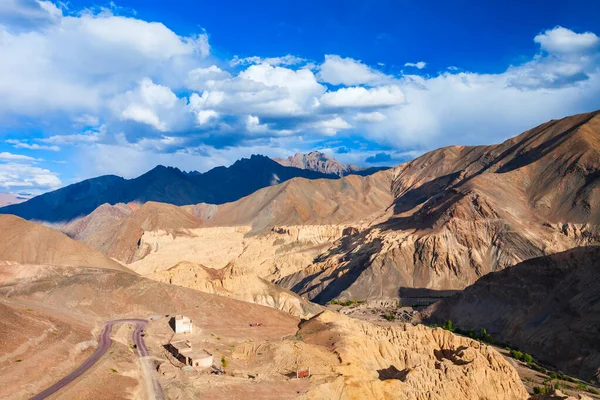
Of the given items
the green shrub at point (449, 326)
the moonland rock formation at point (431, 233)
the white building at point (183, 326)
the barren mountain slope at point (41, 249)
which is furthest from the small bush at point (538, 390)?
the barren mountain slope at point (41, 249)

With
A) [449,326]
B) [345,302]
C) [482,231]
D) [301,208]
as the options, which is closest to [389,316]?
[449,326]

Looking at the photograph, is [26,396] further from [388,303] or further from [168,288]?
[388,303]

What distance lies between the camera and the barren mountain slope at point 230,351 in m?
33.2

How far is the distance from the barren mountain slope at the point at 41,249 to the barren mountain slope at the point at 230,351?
76.8 feet

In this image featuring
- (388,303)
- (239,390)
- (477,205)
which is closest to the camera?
(239,390)

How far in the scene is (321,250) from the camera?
476ft

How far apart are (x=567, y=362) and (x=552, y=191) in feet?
229

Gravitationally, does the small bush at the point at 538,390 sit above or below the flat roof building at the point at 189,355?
below

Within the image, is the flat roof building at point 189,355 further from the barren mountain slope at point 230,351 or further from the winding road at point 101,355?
the winding road at point 101,355

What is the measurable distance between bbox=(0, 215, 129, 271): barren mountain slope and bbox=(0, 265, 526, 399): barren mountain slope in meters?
23.4

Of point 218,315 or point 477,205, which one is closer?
point 218,315

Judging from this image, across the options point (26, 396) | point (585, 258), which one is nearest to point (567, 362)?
point (585, 258)

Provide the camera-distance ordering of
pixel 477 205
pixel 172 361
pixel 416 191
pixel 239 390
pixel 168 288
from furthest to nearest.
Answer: pixel 416 191
pixel 477 205
pixel 168 288
pixel 172 361
pixel 239 390

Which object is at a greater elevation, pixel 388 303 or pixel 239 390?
pixel 239 390
